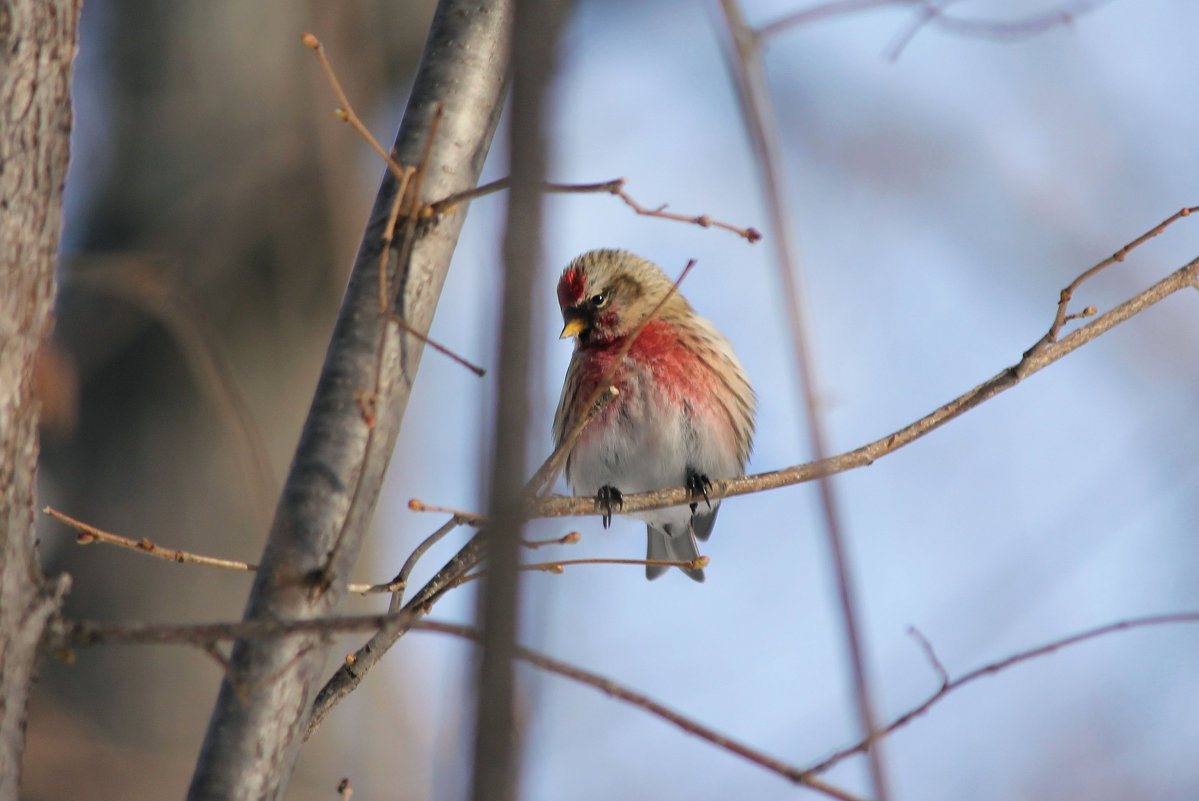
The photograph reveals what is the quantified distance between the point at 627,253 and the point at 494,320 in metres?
3.87

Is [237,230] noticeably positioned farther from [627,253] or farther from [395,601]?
[395,601]

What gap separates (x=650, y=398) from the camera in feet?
12.3

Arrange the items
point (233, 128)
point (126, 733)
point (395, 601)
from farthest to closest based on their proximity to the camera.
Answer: point (233, 128) → point (126, 733) → point (395, 601)

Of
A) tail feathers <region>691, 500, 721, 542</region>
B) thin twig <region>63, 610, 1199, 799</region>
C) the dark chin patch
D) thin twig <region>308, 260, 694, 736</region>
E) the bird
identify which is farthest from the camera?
tail feathers <region>691, 500, 721, 542</region>

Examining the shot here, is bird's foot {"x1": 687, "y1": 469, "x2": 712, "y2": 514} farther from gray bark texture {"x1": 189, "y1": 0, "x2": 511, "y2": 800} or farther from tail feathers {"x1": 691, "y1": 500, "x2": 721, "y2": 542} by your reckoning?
gray bark texture {"x1": 189, "y1": 0, "x2": 511, "y2": 800}

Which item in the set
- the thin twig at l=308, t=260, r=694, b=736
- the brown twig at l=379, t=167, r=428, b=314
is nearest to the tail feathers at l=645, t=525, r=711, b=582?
the thin twig at l=308, t=260, r=694, b=736

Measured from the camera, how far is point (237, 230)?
15.8 feet

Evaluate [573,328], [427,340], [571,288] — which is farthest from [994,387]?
[571,288]

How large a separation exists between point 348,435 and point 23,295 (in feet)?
1.51

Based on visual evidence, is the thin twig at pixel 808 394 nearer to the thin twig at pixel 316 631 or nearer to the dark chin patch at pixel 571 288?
the thin twig at pixel 316 631

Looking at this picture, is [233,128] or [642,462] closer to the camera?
[642,462]

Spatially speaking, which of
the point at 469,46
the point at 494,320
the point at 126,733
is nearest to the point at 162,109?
the point at 126,733

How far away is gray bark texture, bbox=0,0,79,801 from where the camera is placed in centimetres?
129

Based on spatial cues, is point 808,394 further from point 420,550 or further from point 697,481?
Result: point 697,481
